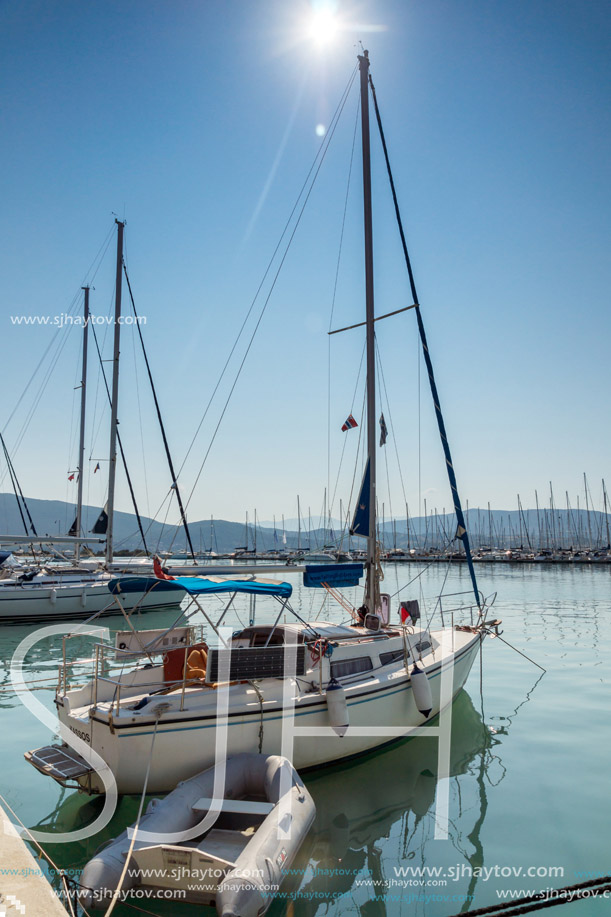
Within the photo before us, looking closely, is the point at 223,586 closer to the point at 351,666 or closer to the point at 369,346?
the point at 351,666

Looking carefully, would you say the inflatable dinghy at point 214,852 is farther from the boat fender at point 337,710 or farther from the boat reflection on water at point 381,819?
the boat fender at point 337,710

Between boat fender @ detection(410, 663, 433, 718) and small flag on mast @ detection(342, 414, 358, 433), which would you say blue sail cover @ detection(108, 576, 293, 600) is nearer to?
boat fender @ detection(410, 663, 433, 718)

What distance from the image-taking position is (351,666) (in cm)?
1026

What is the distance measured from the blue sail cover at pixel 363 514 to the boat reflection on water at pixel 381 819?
4.46m

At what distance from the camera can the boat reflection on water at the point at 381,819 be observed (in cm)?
645

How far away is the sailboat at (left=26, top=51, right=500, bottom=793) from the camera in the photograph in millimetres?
7590

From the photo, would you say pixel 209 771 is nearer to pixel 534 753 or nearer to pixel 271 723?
pixel 271 723

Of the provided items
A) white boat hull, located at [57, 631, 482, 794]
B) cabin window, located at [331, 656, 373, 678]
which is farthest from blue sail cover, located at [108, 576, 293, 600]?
cabin window, located at [331, 656, 373, 678]

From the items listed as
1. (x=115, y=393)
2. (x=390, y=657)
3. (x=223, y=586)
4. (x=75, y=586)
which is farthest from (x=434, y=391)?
(x=75, y=586)

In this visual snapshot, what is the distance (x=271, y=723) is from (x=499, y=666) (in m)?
11.1

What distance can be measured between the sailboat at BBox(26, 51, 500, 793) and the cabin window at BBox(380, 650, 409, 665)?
3cm

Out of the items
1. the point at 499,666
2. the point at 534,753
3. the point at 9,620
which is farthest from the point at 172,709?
the point at 9,620

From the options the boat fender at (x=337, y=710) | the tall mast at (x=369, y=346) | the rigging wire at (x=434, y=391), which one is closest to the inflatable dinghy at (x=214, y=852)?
the boat fender at (x=337, y=710)

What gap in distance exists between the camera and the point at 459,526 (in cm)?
1362
